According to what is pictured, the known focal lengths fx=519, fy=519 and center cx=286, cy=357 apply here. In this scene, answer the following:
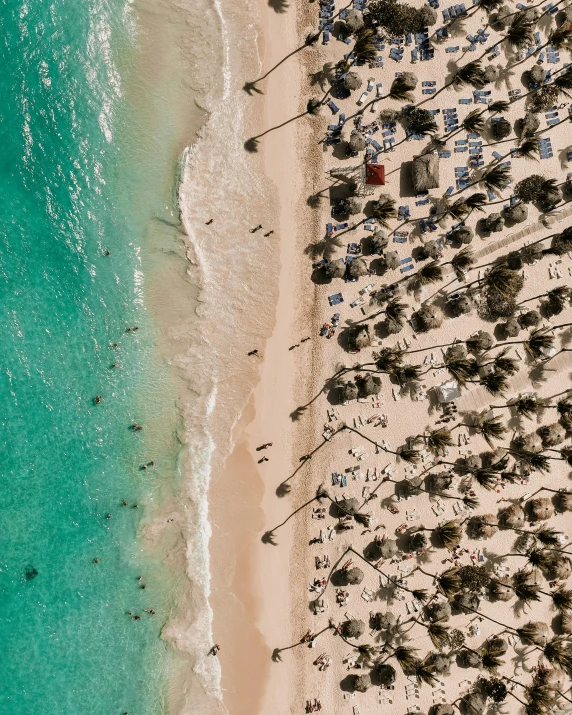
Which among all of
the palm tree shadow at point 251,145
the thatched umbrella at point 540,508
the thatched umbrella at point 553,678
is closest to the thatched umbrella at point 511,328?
the thatched umbrella at point 540,508

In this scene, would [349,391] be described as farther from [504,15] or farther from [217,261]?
[504,15]

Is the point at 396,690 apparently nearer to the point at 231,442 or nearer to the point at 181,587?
the point at 181,587

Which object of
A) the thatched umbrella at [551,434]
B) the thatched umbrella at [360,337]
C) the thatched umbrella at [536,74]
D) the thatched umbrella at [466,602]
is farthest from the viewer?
the thatched umbrella at [551,434]

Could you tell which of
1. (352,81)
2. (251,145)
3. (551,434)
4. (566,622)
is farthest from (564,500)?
(251,145)

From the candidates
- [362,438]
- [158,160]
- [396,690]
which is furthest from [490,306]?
[396,690]

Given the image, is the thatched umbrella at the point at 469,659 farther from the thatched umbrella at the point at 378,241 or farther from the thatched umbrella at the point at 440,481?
the thatched umbrella at the point at 378,241

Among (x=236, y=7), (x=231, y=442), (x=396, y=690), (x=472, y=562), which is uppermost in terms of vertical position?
(x=236, y=7)
